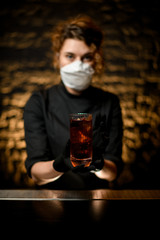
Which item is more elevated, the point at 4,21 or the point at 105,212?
the point at 4,21

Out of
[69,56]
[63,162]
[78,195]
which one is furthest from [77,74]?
[78,195]

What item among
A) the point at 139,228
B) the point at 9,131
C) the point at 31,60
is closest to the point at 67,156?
the point at 139,228

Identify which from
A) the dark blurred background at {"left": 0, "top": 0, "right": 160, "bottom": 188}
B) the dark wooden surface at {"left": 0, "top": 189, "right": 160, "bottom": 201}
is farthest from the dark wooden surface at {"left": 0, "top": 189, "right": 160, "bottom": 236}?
the dark blurred background at {"left": 0, "top": 0, "right": 160, "bottom": 188}

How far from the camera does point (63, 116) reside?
5.26ft

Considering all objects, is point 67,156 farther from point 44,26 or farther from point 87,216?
point 44,26

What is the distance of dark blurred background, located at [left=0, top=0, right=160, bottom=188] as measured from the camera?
2537mm

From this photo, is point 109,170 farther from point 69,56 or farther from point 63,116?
point 69,56

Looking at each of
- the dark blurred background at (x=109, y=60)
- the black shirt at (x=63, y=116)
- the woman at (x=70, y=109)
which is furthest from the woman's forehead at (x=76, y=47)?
the dark blurred background at (x=109, y=60)

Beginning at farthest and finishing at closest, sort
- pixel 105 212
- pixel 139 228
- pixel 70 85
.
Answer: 1. pixel 70 85
2. pixel 105 212
3. pixel 139 228

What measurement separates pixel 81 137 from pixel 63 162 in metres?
0.28

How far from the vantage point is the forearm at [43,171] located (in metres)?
1.22

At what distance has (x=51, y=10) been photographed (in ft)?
8.38

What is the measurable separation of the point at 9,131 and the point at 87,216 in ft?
6.34

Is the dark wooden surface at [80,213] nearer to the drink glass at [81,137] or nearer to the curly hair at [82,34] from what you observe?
the drink glass at [81,137]
